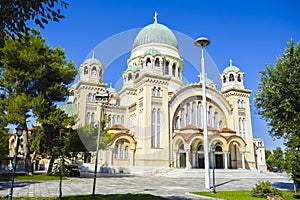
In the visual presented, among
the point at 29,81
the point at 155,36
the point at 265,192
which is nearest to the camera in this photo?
the point at 265,192

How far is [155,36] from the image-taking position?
4394 cm

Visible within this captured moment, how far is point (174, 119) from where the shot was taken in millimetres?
35156

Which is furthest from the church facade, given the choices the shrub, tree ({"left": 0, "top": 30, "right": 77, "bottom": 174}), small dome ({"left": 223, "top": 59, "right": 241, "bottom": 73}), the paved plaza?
the shrub

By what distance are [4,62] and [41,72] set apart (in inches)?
115

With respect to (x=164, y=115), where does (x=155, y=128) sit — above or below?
below

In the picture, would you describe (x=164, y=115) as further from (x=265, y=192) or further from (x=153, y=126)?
(x=265, y=192)

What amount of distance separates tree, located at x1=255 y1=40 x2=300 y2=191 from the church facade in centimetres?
1531

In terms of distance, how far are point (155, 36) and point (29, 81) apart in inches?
1018

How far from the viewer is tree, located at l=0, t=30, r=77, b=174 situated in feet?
68.8

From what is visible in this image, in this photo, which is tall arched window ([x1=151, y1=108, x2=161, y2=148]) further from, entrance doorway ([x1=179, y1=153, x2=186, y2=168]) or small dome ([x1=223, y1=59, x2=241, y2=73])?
small dome ([x1=223, y1=59, x2=241, y2=73])

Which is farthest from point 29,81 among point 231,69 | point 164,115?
point 231,69

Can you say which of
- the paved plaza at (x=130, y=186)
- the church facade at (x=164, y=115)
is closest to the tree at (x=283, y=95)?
the paved plaza at (x=130, y=186)

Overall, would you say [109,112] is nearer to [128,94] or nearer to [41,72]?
[128,94]

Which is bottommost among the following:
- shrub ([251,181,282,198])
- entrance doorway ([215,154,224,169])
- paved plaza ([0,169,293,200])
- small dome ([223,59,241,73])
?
paved plaza ([0,169,293,200])
